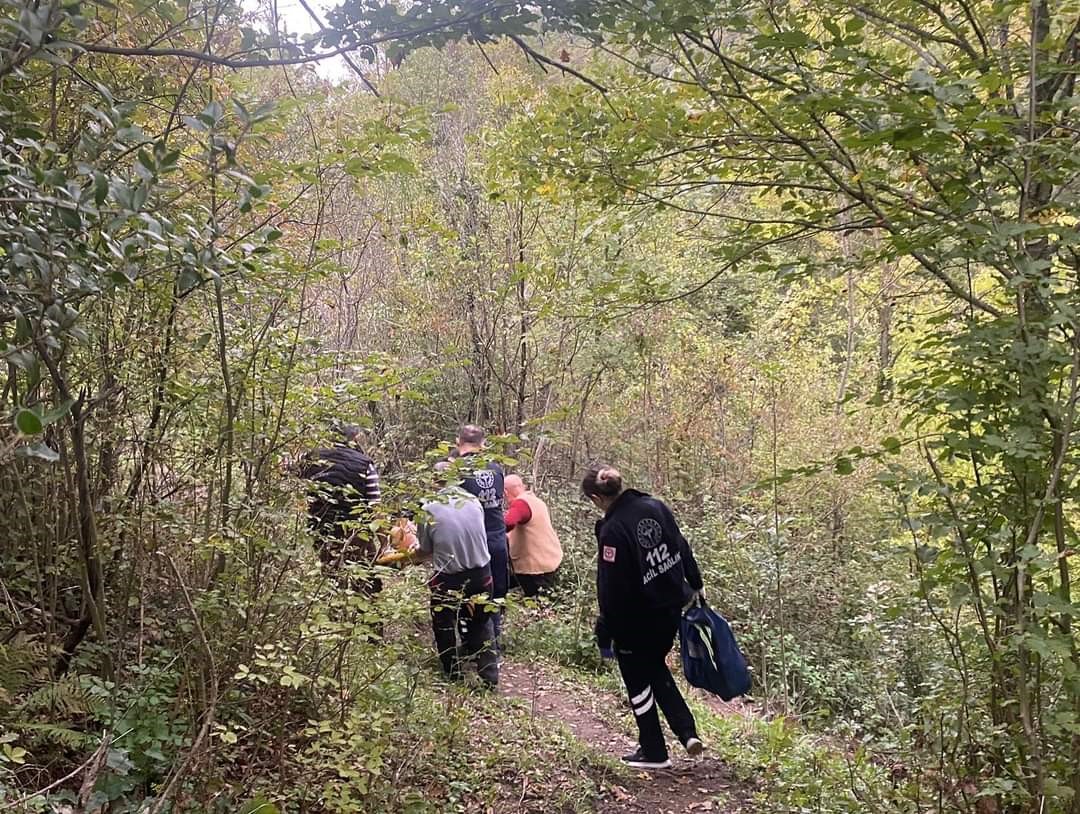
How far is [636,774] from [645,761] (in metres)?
0.14

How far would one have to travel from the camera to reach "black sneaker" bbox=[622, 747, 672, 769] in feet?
16.0

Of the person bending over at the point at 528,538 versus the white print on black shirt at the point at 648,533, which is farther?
the person bending over at the point at 528,538

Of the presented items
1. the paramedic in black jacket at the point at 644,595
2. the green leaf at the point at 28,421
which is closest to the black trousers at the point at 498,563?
the paramedic in black jacket at the point at 644,595

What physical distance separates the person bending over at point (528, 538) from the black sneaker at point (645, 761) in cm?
253

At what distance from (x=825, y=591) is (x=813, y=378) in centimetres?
438

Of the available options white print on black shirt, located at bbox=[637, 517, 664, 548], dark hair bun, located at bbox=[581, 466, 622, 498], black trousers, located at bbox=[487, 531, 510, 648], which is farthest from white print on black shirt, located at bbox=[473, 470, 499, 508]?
white print on black shirt, located at bbox=[637, 517, 664, 548]

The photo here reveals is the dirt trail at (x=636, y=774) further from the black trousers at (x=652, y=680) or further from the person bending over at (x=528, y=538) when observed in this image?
the person bending over at (x=528, y=538)

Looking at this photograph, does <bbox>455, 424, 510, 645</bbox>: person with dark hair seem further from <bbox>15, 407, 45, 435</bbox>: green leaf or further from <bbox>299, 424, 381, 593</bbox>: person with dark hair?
<bbox>15, 407, 45, 435</bbox>: green leaf

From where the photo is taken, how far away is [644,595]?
4.72 m

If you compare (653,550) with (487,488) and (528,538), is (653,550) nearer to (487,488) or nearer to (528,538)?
(487,488)

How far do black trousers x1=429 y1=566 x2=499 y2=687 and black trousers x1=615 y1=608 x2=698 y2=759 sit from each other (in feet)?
3.58

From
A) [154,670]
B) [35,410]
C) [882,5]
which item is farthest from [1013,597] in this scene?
[154,670]

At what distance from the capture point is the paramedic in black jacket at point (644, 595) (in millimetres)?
4715

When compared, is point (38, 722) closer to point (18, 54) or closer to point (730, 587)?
point (18, 54)
